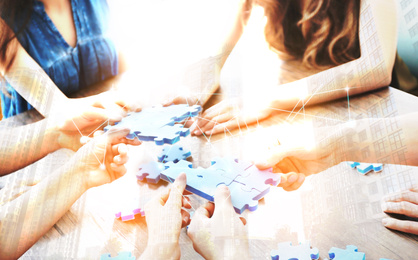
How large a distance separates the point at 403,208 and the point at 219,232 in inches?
14.6

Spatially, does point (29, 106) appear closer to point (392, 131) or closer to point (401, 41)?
point (392, 131)

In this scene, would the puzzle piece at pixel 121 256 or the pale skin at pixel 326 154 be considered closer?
the puzzle piece at pixel 121 256

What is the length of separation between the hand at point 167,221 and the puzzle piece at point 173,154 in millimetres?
114

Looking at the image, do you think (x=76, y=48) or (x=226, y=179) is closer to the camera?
(x=226, y=179)

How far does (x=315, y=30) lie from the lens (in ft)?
3.67

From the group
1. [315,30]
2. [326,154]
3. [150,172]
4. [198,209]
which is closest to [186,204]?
[198,209]

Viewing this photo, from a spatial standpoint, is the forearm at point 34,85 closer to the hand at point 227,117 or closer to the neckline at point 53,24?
the neckline at point 53,24

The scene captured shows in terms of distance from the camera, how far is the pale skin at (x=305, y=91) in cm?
94

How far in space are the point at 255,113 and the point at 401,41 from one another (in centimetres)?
46

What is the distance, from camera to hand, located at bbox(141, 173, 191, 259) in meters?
0.64

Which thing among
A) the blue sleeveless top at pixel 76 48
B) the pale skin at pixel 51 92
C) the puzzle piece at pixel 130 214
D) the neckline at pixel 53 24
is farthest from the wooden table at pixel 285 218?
the neckline at pixel 53 24

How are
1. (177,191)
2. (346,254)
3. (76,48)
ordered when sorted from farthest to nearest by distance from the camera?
(76,48), (177,191), (346,254)

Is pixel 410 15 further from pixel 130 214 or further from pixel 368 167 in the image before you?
pixel 130 214

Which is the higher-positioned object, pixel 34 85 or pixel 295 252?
pixel 34 85
